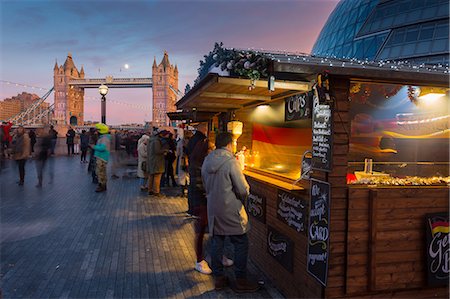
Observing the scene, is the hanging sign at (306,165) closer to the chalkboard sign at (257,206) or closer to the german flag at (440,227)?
the chalkboard sign at (257,206)

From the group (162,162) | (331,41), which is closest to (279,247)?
(162,162)

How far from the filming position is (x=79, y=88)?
404 feet

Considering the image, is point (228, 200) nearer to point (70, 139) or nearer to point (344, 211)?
point (344, 211)

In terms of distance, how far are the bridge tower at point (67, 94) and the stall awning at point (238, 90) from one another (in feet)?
382

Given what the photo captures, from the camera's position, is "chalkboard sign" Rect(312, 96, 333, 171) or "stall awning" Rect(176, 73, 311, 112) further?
"stall awning" Rect(176, 73, 311, 112)

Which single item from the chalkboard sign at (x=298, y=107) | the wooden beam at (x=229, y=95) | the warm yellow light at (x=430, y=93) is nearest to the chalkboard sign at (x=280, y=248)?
the chalkboard sign at (x=298, y=107)

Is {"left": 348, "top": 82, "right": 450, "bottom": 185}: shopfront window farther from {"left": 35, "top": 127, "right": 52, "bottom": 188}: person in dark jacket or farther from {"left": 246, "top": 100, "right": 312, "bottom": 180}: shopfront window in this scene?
{"left": 35, "top": 127, "right": 52, "bottom": 188}: person in dark jacket

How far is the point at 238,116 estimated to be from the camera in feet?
29.9

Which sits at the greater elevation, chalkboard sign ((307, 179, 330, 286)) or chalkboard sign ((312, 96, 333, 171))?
chalkboard sign ((312, 96, 333, 171))

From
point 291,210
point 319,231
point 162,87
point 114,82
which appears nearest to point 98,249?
point 291,210

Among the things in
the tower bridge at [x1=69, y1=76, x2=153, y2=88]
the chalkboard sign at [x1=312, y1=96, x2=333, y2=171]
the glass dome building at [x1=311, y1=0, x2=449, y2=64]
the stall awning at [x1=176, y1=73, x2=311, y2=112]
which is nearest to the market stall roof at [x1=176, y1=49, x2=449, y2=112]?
the stall awning at [x1=176, y1=73, x2=311, y2=112]

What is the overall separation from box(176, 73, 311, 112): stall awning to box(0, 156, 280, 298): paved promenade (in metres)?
2.75

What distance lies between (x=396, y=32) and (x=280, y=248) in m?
35.8

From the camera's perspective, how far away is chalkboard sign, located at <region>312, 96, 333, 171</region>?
3.92m
